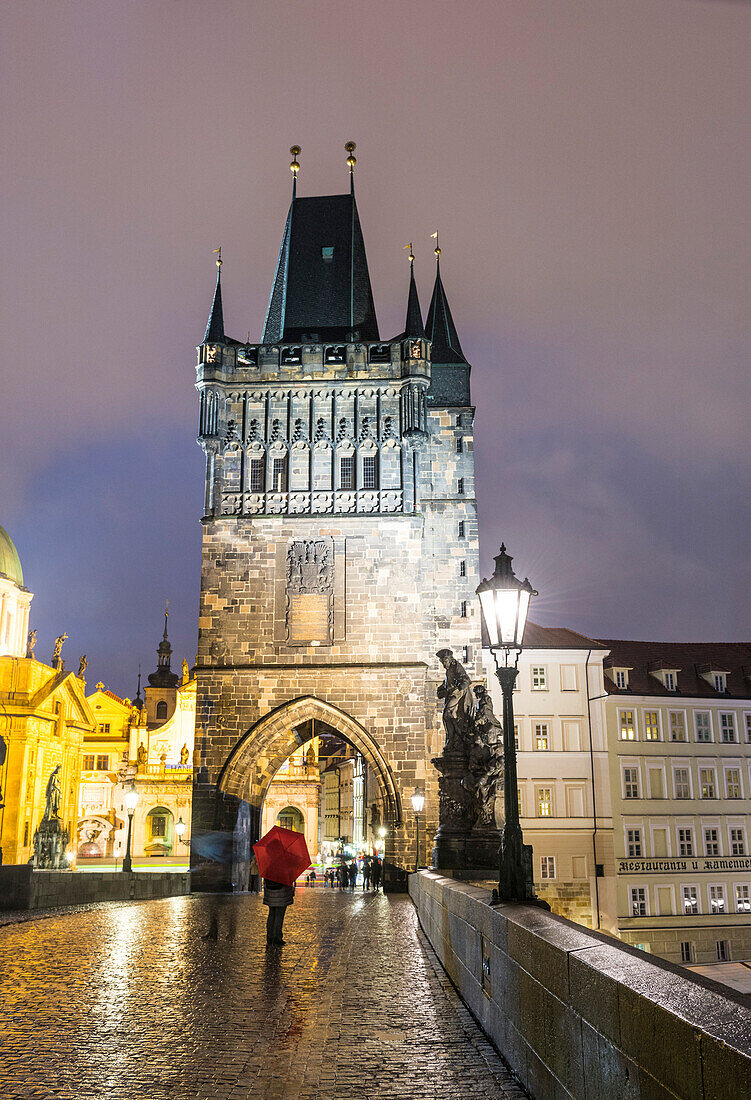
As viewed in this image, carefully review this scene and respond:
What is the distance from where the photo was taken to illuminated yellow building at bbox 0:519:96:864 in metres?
42.2

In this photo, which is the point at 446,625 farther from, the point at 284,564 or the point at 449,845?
the point at 449,845

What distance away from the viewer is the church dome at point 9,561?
48.4 metres

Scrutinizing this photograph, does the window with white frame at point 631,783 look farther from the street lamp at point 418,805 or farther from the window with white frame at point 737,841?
the street lamp at point 418,805

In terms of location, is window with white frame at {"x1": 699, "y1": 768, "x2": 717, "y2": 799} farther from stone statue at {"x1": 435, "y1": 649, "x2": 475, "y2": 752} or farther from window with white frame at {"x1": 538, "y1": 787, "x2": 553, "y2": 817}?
stone statue at {"x1": 435, "y1": 649, "x2": 475, "y2": 752}

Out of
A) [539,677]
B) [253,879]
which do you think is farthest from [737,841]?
[253,879]

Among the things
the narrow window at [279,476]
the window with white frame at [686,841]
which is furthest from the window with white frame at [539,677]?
the narrow window at [279,476]

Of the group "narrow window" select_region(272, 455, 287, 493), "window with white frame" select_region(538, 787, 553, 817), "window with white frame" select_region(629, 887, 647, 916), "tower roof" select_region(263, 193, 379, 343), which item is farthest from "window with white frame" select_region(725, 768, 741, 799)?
"tower roof" select_region(263, 193, 379, 343)

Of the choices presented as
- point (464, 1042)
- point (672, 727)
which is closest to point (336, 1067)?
point (464, 1042)

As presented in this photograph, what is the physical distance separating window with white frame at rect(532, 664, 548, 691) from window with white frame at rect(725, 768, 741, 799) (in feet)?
27.6

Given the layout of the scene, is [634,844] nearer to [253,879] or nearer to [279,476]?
[253,879]

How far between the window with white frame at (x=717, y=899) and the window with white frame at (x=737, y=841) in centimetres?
156

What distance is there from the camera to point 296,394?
31078 mm

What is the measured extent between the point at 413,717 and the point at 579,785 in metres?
10.6

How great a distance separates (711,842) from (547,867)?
712 centimetres
